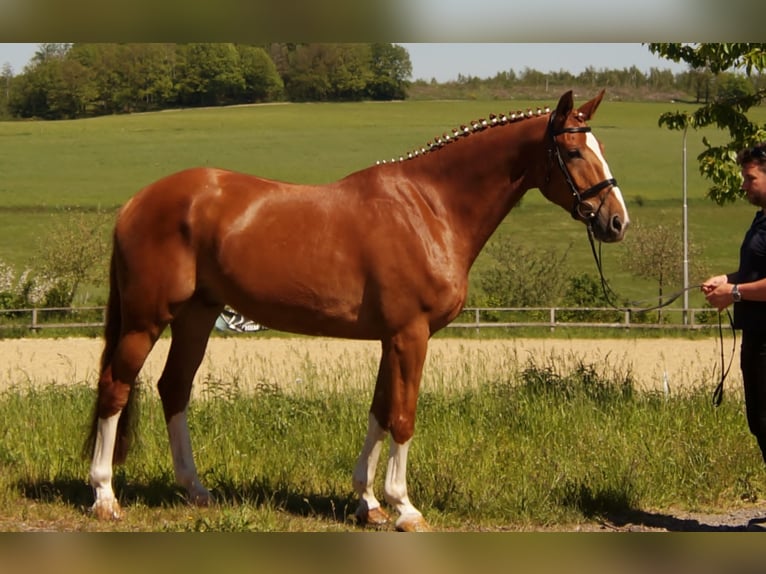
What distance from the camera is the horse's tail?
5.89 metres

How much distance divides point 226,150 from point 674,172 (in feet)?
67.5

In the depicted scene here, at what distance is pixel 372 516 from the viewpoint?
5.55m

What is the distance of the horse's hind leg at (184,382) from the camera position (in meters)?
5.88

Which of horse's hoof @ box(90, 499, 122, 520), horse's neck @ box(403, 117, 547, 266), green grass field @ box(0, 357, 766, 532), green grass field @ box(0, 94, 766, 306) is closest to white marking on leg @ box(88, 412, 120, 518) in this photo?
horse's hoof @ box(90, 499, 122, 520)

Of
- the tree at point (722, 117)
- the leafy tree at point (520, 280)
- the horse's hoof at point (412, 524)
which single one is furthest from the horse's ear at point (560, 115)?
the leafy tree at point (520, 280)

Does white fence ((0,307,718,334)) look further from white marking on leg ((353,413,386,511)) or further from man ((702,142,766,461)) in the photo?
Result: man ((702,142,766,461))

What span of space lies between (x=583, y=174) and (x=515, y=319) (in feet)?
71.6

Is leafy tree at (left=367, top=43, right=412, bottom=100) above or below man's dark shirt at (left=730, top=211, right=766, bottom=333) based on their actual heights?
above

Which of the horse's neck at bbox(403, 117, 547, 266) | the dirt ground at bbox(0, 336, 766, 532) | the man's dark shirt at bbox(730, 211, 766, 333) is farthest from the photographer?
the dirt ground at bbox(0, 336, 766, 532)

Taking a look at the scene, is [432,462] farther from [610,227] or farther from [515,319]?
[515,319]

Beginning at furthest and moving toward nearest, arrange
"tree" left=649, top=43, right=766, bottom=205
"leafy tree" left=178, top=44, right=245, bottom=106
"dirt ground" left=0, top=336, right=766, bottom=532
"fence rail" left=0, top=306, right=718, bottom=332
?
"fence rail" left=0, top=306, right=718, bottom=332
"leafy tree" left=178, top=44, right=245, bottom=106
"dirt ground" left=0, top=336, right=766, bottom=532
"tree" left=649, top=43, right=766, bottom=205

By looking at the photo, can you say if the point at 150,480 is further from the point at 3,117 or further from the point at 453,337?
the point at 3,117

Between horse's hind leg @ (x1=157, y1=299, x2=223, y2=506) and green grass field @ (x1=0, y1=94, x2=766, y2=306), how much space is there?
27.8 metres

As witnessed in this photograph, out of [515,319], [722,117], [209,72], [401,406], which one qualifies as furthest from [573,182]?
[209,72]
